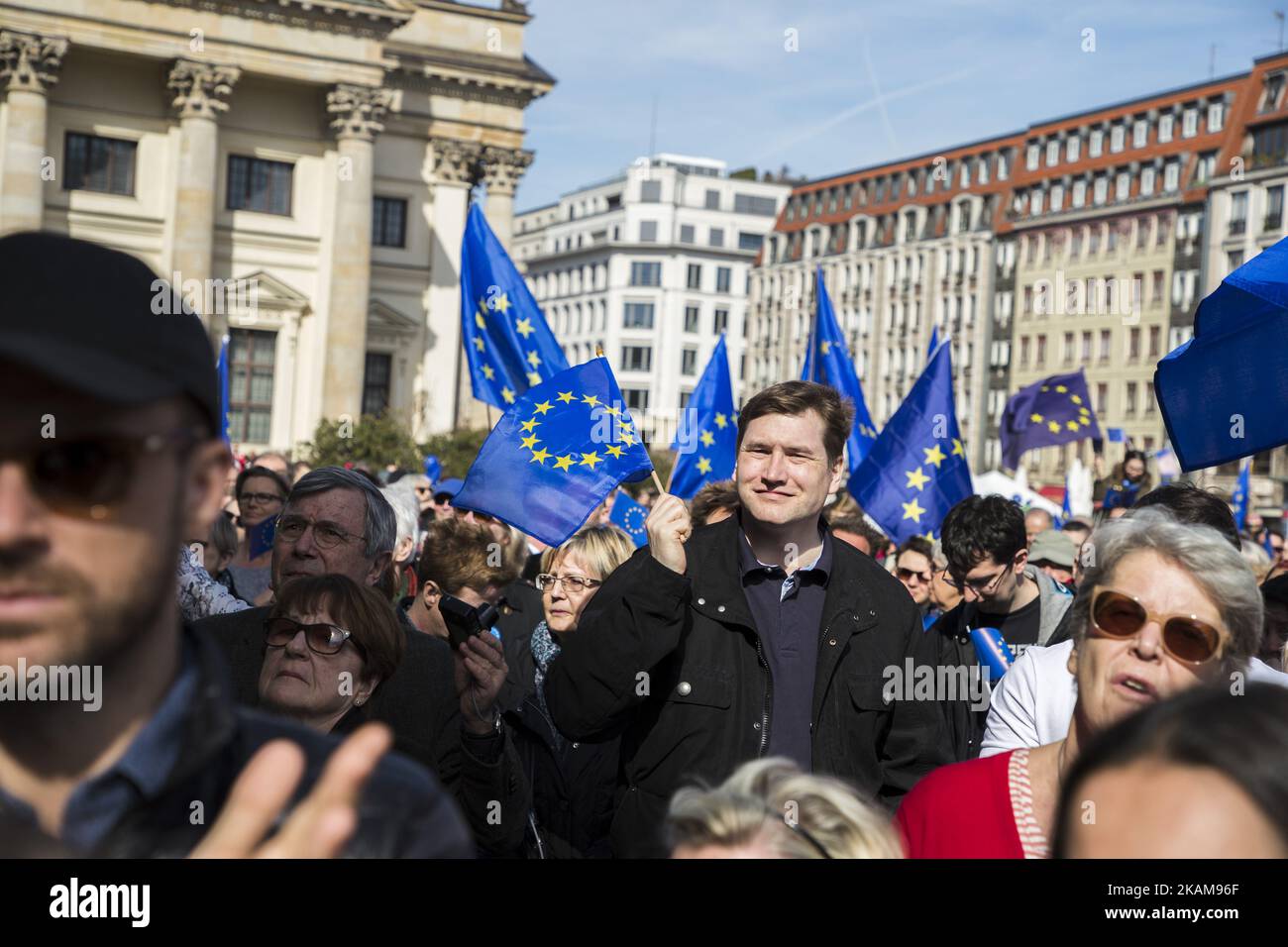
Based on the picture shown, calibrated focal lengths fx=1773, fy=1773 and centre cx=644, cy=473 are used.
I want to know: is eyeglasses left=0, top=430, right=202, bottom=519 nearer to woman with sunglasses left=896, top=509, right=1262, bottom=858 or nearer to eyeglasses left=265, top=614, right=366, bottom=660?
woman with sunglasses left=896, top=509, right=1262, bottom=858

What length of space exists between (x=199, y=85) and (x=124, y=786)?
157 ft

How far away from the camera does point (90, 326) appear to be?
1.43 metres

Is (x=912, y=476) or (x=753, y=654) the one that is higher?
(x=912, y=476)

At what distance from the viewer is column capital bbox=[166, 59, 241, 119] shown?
4656 cm

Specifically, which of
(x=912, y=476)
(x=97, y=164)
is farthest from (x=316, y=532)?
(x=97, y=164)

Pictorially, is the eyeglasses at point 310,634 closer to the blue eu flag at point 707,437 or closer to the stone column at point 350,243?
the blue eu flag at point 707,437

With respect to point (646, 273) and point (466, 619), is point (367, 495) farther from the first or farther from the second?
point (646, 273)

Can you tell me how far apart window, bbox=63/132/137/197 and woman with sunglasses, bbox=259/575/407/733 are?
4553 cm

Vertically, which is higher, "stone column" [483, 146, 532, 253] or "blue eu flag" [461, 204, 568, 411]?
"stone column" [483, 146, 532, 253]

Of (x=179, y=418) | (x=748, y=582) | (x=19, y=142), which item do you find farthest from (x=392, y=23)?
(x=179, y=418)

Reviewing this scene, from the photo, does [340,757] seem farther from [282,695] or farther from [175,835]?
[282,695]

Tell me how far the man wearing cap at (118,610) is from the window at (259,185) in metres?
49.8

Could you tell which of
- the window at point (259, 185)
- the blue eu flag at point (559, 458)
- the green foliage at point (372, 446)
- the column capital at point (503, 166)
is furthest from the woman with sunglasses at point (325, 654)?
the column capital at point (503, 166)

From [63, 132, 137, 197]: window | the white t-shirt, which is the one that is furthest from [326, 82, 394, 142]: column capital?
the white t-shirt
